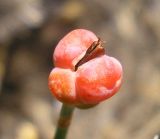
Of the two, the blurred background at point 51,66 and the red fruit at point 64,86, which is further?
the blurred background at point 51,66

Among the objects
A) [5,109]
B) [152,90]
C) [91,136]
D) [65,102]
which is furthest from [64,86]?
[152,90]

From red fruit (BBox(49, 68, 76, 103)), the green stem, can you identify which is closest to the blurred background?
the green stem

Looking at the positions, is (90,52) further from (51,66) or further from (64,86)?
(51,66)

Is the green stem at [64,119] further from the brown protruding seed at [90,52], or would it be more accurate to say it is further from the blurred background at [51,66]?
the blurred background at [51,66]

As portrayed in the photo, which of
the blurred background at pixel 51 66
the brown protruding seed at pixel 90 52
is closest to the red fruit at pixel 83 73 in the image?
the brown protruding seed at pixel 90 52

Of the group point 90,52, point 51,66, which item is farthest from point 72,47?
point 51,66

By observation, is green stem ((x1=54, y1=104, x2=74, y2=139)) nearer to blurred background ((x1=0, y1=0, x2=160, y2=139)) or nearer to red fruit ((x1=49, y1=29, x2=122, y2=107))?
red fruit ((x1=49, y1=29, x2=122, y2=107))
